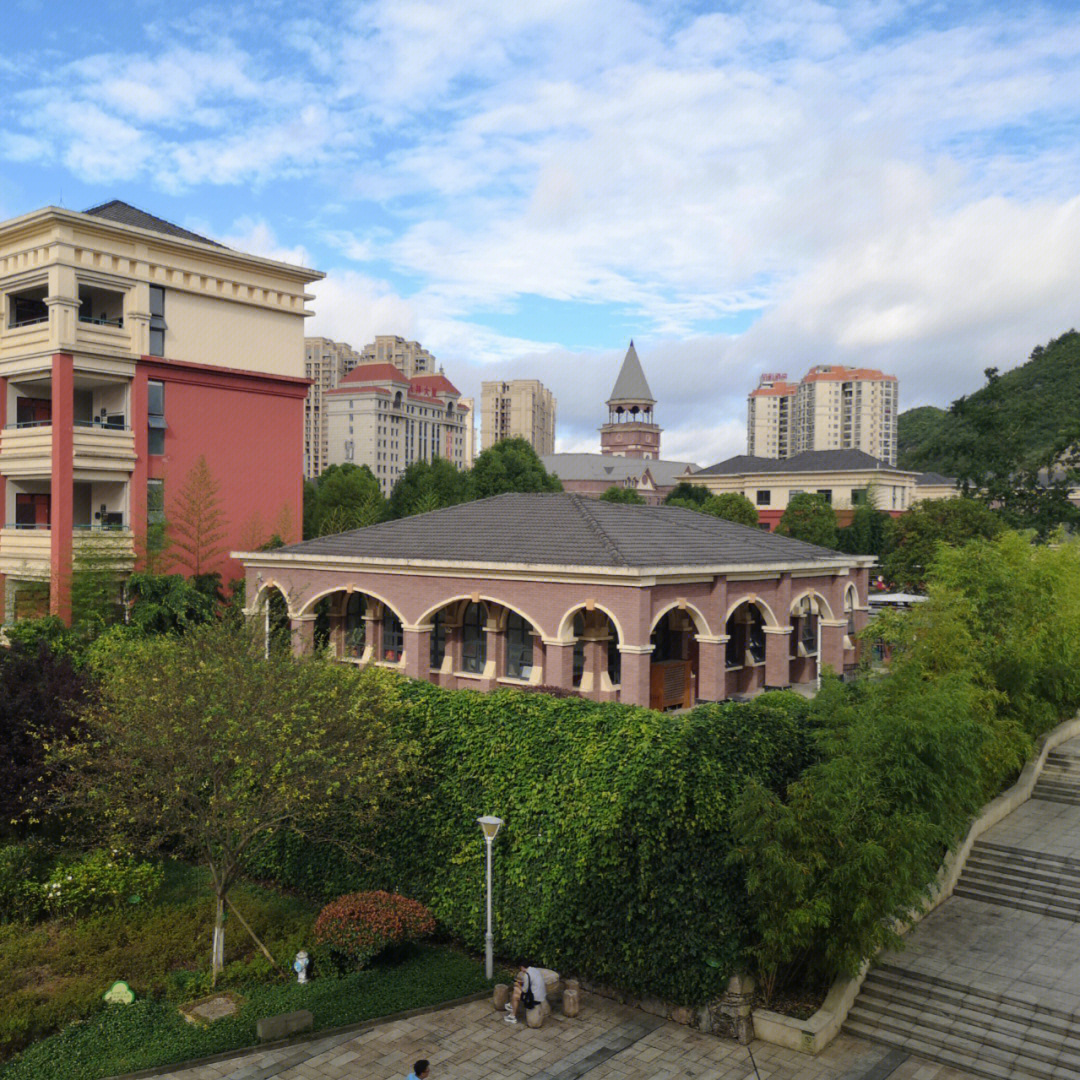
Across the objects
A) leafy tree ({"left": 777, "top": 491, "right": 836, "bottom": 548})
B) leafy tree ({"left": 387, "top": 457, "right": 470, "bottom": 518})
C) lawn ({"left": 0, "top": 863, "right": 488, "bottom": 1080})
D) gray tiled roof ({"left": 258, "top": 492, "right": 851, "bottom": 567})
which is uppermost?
leafy tree ({"left": 387, "top": 457, "right": 470, "bottom": 518})

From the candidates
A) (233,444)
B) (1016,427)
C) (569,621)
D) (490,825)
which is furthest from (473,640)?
(1016,427)

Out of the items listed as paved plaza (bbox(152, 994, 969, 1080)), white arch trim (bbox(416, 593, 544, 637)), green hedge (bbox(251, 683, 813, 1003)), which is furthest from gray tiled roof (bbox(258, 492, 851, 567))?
paved plaza (bbox(152, 994, 969, 1080))

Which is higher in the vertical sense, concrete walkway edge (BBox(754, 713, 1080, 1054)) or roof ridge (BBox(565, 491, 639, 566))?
roof ridge (BBox(565, 491, 639, 566))

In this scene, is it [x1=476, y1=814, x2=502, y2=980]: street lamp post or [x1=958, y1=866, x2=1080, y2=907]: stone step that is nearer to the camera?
[x1=476, y1=814, x2=502, y2=980]: street lamp post

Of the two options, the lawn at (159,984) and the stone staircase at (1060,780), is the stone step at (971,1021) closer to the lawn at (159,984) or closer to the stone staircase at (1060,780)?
the lawn at (159,984)

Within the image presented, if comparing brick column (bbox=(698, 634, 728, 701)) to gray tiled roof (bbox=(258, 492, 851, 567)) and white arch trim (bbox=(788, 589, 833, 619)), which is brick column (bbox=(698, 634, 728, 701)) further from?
white arch trim (bbox=(788, 589, 833, 619))

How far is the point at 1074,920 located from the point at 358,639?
2037cm

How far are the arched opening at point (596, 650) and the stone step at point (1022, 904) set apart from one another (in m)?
9.32

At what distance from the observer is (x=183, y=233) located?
37.9 metres

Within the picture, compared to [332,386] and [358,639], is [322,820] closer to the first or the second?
[358,639]

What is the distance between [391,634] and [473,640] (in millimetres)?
3177

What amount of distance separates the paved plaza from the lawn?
1.76 feet

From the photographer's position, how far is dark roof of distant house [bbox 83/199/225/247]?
3606 cm

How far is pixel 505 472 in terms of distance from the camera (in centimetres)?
7250
